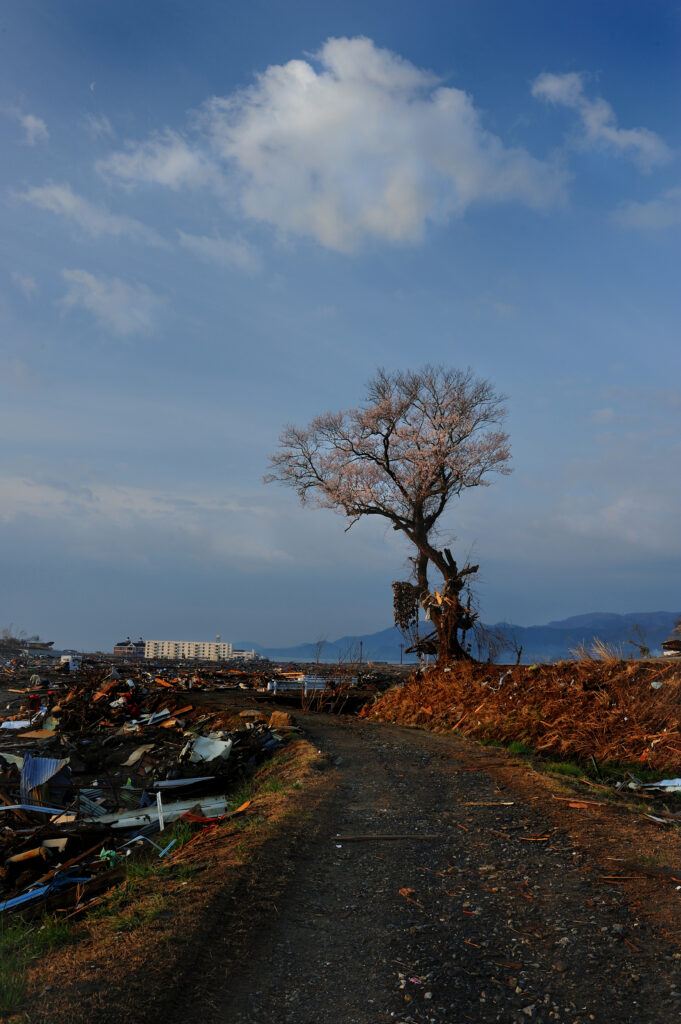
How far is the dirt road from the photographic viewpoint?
159 inches

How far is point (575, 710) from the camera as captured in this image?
12.6 metres

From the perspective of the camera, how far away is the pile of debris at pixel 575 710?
11.1m

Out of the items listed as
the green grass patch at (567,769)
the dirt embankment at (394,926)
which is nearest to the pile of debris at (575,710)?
the green grass patch at (567,769)

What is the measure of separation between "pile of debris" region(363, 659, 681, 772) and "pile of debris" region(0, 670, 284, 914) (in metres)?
4.74

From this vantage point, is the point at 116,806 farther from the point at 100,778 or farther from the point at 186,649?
the point at 186,649

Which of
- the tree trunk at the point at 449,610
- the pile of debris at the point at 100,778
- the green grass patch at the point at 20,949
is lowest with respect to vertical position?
the pile of debris at the point at 100,778

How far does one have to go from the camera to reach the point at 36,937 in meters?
4.88

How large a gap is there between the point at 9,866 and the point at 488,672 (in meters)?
12.7

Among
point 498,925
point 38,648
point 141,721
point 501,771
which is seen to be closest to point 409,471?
point 141,721

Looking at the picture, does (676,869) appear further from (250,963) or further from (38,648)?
(38,648)

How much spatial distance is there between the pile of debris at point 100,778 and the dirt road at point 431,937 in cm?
209

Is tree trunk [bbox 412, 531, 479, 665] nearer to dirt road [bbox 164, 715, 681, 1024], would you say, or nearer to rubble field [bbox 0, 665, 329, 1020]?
rubble field [bbox 0, 665, 329, 1020]

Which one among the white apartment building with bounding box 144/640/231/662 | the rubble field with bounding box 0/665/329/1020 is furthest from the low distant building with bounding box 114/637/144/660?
the rubble field with bounding box 0/665/329/1020

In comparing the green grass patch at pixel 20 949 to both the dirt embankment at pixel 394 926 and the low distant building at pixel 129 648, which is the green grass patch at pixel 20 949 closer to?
the dirt embankment at pixel 394 926
